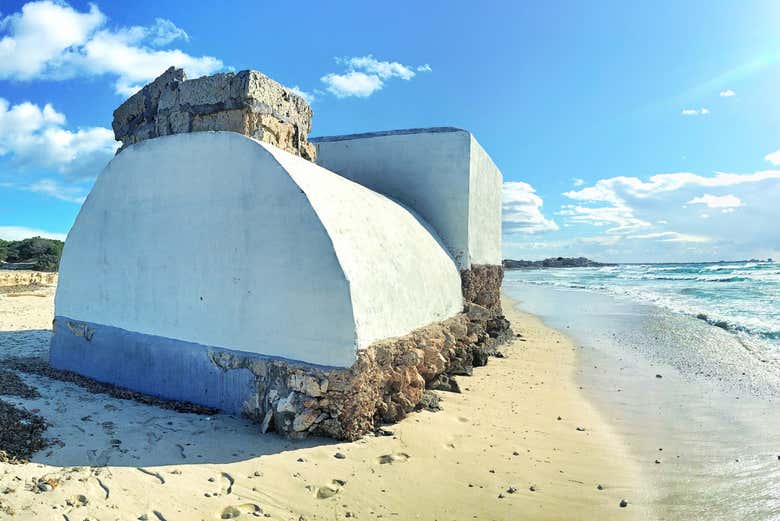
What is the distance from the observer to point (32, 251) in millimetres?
37062

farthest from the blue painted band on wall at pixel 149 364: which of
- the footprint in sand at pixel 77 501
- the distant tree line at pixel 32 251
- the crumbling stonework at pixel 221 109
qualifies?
the distant tree line at pixel 32 251

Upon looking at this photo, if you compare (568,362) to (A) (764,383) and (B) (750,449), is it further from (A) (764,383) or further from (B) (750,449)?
(B) (750,449)

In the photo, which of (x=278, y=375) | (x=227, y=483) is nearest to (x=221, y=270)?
(x=278, y=375)

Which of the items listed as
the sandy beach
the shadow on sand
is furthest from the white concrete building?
the sandy beach

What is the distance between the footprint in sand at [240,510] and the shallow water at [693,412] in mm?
3355

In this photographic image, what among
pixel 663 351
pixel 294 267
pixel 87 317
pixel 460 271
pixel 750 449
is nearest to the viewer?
pixel 294 267

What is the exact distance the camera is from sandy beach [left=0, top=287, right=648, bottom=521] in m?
3.68

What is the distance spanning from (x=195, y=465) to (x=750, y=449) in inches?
235

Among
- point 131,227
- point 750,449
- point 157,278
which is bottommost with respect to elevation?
point 750,449

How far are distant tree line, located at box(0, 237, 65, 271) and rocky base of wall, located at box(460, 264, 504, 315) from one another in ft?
109

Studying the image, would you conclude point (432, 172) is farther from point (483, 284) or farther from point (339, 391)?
point (339, 391)

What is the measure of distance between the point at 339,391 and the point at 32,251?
4195cm

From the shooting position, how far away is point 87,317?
23.5 feet

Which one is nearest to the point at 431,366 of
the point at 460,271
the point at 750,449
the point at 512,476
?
the point at 512,476
